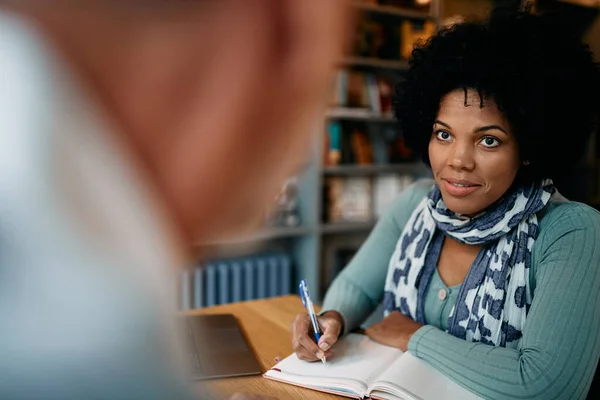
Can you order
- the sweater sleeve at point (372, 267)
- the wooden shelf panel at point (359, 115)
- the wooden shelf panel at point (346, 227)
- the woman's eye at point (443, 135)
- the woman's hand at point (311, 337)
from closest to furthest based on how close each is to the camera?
the woman's hand at point (311, 337) < the woman's eye at point (443, 135) < the sweater sleeve at point (372, 267) < the wooden shelf panel at point (359, 115) < the wooden shelf panel at point (346, 227)

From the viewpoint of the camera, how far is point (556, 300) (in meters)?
1.01

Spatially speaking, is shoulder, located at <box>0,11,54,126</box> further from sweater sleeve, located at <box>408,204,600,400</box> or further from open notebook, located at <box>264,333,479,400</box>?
sweater sleeve, located at <box>408,204,600,400</box>

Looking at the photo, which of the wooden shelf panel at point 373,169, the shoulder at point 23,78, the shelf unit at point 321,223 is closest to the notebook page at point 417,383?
the shoulder at point 23,78

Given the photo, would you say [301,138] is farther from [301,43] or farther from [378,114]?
[378,114]

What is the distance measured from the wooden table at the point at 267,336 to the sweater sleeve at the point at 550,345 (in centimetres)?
Result: 24

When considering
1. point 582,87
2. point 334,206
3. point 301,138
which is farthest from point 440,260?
point 334,206

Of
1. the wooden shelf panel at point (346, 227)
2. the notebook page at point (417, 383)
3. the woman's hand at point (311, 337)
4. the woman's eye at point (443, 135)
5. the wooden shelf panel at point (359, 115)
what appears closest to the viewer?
the notebook page at point (417, 383)

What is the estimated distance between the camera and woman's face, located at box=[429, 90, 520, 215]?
44.0 inches

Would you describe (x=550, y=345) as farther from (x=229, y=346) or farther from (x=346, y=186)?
(x=346, y=186)

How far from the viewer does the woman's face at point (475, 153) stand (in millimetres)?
1117

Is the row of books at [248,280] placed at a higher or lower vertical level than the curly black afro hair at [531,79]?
lower

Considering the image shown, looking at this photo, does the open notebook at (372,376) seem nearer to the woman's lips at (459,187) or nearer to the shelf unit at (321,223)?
the woman's lips at (459,187)

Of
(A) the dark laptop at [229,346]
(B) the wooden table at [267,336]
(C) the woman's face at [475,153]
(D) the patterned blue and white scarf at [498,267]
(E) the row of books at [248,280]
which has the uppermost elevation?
(C) the woman's face at [475,153]

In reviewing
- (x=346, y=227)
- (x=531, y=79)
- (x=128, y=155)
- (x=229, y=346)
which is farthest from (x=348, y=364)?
(x=346, y=227)
